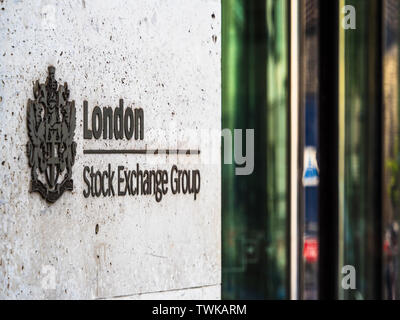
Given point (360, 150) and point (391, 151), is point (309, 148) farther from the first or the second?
point (391, 151)

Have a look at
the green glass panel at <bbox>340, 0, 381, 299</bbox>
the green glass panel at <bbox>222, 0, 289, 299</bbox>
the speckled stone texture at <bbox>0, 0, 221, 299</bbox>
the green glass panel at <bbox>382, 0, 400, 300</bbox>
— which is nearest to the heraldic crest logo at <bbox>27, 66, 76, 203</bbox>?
the speckled stone texture at <bbox>0, 0, 221, 299</bbox>

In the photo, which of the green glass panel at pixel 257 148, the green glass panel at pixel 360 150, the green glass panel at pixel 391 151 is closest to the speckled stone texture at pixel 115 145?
the green glass panel at pixel 257 148

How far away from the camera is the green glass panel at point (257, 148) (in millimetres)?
6590

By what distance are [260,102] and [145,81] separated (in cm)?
175

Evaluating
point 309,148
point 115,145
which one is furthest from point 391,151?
point 115,145

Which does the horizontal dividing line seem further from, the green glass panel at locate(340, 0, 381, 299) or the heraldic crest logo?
the green glass panel at locate(340, 0, 381, 299)

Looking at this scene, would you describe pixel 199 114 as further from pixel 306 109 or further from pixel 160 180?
pixel 306 109

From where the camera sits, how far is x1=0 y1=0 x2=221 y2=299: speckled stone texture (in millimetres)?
4719

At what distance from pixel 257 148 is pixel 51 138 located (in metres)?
2.43

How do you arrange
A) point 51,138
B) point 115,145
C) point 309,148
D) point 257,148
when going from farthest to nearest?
point 309,148 → point 257,148 → point 115,145 → point 51,138

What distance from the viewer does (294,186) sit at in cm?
706

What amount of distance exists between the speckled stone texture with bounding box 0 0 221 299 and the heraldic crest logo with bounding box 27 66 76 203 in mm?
49

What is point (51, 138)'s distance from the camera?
4.87m
